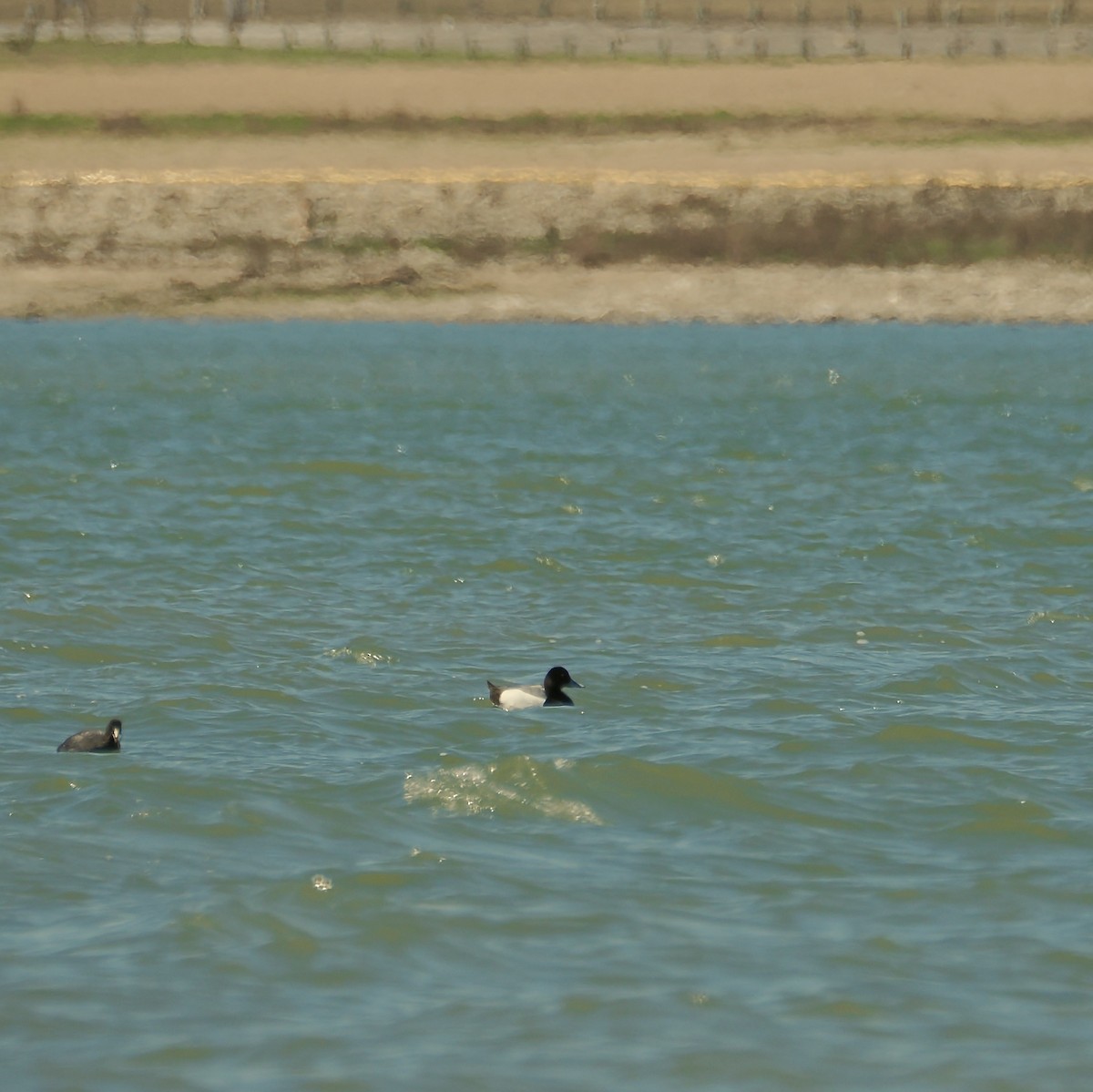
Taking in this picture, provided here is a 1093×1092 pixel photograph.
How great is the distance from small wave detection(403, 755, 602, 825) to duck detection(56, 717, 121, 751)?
77.2 inches

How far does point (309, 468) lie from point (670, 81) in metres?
54.7

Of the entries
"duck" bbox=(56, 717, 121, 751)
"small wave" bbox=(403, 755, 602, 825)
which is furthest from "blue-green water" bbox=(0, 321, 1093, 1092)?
"duck" bbox=(56, 717, 121, 751)

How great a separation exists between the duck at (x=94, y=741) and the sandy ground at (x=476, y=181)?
47108mm

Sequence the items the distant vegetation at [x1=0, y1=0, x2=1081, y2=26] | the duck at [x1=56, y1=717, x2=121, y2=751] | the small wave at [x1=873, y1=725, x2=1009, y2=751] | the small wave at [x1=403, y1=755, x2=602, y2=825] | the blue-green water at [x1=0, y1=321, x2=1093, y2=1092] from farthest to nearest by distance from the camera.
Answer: the distant vegetation at [x1=0, y1=0, x2=1081, y2=26] < the small wave at [x1=873, y1=725, x2=1009, y2=751] < the duck at [x1=56, y1=717, x2=121, y2=751] < the small wave at [x1=403, y1=755, x2=602, y2=825] < the blue-green water at [x1=0, y1=321, x2=1093, y2=1092]

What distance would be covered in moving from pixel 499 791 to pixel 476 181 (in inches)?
2082

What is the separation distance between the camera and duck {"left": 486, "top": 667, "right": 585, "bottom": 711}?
1377 centimetres

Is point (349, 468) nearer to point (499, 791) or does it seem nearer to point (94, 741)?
point (94, 741)

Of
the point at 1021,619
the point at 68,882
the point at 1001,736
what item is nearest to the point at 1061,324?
the point at 1021,619

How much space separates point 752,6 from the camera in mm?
90375

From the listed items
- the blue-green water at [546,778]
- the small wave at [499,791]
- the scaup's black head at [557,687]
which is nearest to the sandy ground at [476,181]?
the blue-green water at [546,778]

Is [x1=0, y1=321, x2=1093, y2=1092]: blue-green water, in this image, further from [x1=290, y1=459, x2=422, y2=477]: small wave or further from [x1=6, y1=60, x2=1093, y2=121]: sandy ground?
[x1=6, y1=60, x2=1093, y2=121]: sandy ground

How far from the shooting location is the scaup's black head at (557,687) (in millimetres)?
13852

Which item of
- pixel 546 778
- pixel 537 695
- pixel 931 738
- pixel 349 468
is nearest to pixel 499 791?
pixel 546 778

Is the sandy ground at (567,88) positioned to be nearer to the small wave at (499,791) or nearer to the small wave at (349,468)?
the small wave at (349,468)
